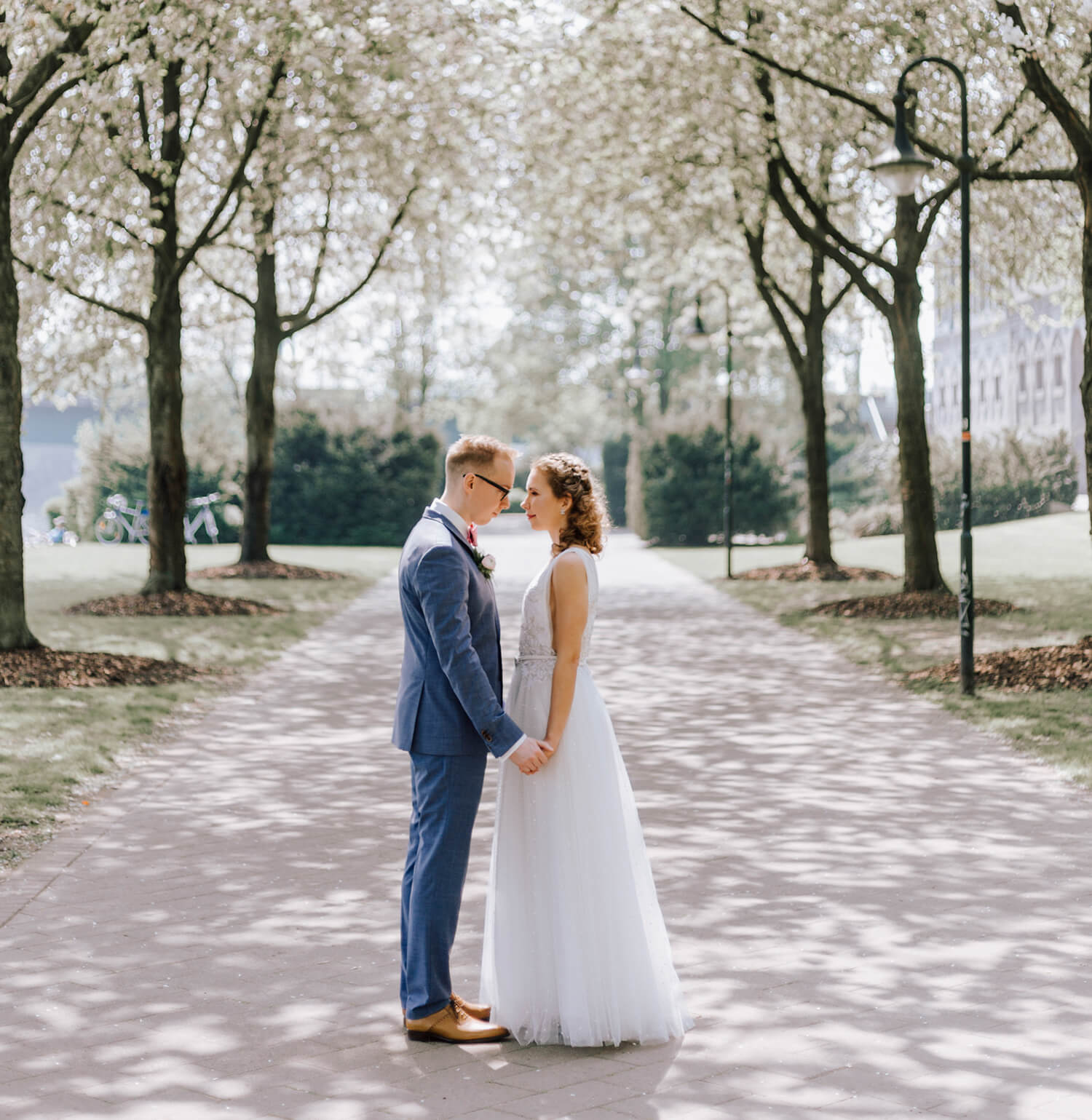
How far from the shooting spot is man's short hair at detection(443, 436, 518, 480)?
4.55 metres

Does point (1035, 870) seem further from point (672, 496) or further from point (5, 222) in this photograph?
point (672, 496)

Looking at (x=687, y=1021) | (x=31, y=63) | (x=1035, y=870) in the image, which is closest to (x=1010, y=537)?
(x=31, y=63)

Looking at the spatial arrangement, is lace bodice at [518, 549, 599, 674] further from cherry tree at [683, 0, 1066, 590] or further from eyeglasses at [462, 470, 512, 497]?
cherry tree at [683, 0, 1066, 590]

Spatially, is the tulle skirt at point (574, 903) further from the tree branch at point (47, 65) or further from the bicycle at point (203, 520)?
the bicycle at point (203, 520)

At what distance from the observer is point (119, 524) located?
44.1m

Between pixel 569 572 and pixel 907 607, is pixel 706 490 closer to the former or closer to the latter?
pixel 907 607

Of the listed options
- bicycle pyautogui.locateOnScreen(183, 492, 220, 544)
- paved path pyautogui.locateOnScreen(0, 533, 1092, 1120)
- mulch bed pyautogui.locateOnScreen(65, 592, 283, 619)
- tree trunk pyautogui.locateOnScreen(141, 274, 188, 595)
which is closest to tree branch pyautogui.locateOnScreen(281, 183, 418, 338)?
tree trunk pyautogui.locateOnScreen(141, 274, 188, 595)

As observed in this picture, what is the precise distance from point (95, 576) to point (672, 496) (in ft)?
55.8

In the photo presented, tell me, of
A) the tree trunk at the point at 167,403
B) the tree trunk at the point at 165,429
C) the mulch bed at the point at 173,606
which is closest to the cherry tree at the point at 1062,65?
the tree trunk at the point at 167,403

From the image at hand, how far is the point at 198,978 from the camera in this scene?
528cm

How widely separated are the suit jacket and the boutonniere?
0.9 inches

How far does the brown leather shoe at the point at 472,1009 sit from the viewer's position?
15.4ft

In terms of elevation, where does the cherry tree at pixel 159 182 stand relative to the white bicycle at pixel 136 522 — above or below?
above

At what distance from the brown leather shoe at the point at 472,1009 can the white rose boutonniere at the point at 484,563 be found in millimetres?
1256
